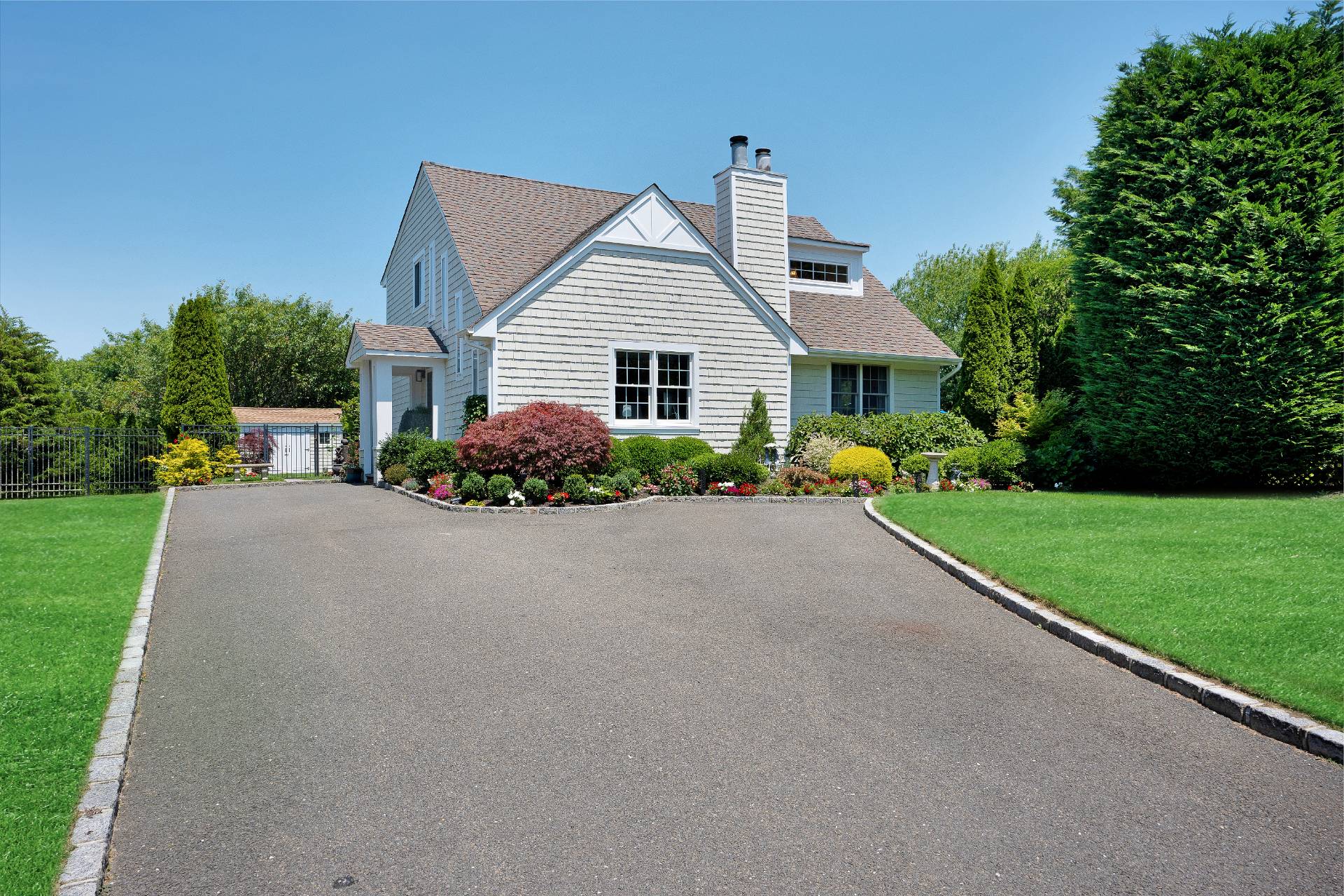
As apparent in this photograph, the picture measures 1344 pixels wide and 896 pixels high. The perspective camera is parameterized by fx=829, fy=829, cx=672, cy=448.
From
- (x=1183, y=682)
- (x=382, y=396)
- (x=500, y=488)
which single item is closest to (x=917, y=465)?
(x=500, y=488)

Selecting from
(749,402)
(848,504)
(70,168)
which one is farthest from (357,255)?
(848,504)

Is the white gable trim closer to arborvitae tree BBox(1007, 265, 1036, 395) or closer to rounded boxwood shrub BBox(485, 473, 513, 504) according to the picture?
rounded boxwood shrub BBox(485, 473, 513, 504)

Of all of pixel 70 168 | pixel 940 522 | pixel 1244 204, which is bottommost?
pixel 940 522

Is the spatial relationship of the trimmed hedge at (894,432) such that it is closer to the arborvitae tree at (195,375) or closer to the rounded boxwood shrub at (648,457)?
the rounded boxwood shrub at (648,457)

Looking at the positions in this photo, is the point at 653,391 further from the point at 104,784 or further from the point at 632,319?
the point at 104,784

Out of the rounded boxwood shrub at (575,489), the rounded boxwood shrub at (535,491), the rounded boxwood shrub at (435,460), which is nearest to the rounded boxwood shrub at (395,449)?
the rounded boxwood shrub at (435,460)

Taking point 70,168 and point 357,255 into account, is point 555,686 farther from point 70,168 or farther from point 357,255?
point 357,255

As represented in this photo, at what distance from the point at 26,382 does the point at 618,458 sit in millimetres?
18853

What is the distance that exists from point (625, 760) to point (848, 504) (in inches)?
466

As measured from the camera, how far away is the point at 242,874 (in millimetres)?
3508

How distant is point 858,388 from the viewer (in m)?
23.5

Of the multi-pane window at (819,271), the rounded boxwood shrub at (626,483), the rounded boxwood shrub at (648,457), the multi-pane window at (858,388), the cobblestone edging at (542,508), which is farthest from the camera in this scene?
the multi-pane window at (819,271)

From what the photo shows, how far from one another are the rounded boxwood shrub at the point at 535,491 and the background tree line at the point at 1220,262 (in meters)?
11.1

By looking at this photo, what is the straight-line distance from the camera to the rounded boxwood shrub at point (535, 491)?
15164 mm
